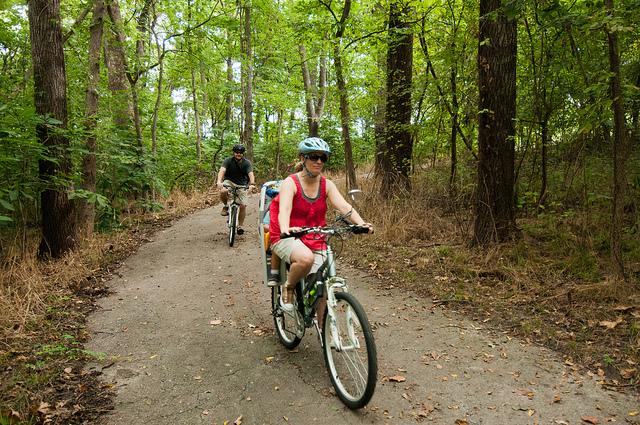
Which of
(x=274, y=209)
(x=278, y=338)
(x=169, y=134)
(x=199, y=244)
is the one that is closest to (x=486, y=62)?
(x=274, y=209)

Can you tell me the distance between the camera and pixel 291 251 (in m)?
3.40

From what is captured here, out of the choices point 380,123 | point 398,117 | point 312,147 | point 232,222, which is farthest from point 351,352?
point 380,123

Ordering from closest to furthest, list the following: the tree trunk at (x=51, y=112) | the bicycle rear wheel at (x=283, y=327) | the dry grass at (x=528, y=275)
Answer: the dry grass at (x=528, y=275), the bicycle rear wheel at (x=283, y=327), the tree trunk at (x=51, y=112)

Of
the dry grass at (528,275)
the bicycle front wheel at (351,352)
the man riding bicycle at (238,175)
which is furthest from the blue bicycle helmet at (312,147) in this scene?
the man riding bicycle at (238,175)

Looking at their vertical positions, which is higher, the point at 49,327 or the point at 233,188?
the point at 233,188

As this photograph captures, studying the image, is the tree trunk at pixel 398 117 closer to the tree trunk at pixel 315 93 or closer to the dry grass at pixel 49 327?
the tree trunk at pixel 315 93

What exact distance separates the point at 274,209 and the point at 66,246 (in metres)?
5.65

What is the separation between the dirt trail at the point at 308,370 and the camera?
3.06m

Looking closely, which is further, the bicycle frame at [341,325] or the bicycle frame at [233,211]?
the bicycle frame at [233,211]

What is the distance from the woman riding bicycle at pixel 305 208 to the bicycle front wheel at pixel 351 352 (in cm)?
40

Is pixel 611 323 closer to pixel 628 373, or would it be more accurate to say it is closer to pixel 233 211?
pixel 628 373

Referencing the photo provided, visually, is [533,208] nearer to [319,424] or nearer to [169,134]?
[319,424]

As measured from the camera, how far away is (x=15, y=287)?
18.0ft

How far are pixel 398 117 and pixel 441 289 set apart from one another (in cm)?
527
